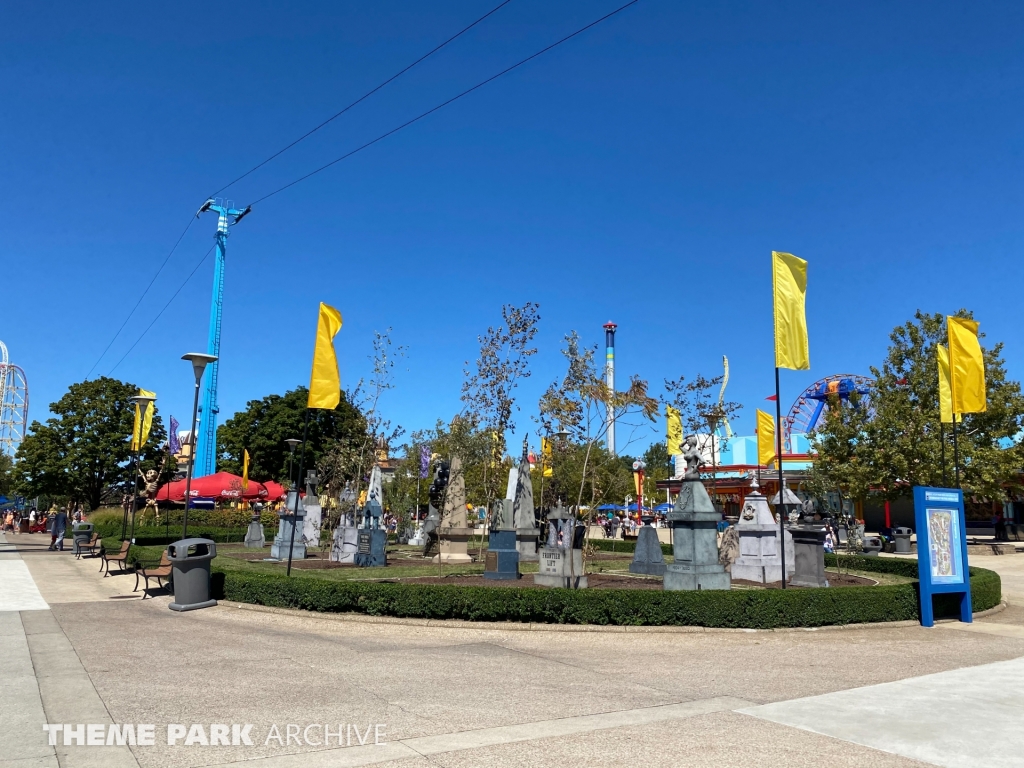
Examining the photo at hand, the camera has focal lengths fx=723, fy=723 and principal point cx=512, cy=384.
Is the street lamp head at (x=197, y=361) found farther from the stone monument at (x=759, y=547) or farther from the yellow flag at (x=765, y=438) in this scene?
the yellow flag at (x=765, y=438)

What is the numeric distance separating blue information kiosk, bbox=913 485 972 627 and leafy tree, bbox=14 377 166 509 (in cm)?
4250

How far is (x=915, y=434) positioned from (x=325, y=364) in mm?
Answer: 28143

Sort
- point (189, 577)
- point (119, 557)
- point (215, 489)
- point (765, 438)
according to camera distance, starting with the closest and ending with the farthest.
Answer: point (189, 577), point (119, 557), point (765, 438), point (215, 489)

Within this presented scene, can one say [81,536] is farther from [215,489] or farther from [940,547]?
[940,547]

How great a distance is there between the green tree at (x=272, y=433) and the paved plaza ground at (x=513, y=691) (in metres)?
47.4

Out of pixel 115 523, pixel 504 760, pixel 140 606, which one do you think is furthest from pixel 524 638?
pixel 115 523

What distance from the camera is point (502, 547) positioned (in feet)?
57.5

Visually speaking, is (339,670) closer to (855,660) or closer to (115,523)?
(855,660)

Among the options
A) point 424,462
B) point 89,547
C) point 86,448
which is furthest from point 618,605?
point 86,448

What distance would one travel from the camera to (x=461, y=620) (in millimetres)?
11117

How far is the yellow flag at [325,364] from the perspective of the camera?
1467 cm

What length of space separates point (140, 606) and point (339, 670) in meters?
7.57

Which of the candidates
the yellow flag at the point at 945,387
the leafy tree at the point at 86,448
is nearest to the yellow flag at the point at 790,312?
the yellow flag at the point at 945,387

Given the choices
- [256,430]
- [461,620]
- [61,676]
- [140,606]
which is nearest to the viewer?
[61,676]
